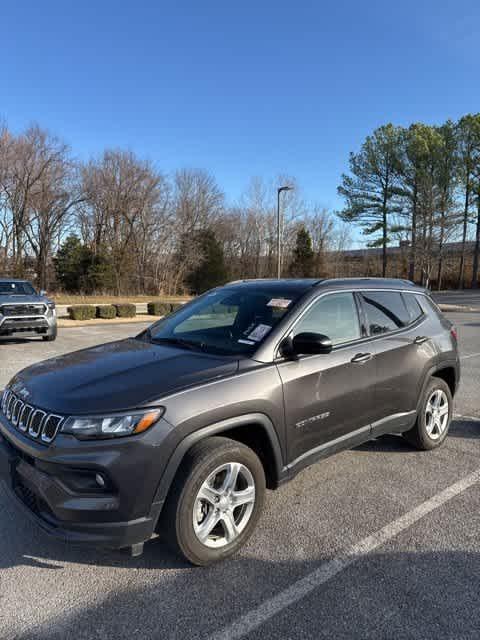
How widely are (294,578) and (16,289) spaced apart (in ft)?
37.7

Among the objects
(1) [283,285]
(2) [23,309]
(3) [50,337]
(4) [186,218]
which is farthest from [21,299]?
(4) [186,218]

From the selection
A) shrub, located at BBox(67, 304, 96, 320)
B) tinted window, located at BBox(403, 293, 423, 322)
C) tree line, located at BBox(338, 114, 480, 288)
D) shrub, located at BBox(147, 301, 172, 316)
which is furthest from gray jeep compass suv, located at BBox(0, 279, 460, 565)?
tree line, located at BBox(338, 114, 480, 288)

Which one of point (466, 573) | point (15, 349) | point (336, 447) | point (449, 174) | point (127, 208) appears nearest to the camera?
point (466, 573)

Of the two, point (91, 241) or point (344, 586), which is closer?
point (344, 586)

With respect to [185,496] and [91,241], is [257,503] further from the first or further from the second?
[91,241]

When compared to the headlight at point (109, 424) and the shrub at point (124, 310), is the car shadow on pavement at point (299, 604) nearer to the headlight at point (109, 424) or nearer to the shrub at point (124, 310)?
the headlight at point (109, 424)

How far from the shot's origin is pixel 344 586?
2.46m

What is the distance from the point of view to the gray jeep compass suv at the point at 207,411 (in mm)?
2346

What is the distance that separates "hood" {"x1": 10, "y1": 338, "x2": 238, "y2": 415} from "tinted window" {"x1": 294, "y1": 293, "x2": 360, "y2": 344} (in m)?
0.80

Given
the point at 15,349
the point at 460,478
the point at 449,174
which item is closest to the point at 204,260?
the point at 449,174

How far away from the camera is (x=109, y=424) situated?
2.36 metres

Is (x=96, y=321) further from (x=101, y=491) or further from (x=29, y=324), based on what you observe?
(x=101, y=491)

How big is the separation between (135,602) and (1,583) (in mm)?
794

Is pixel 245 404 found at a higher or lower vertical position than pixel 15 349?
higher
